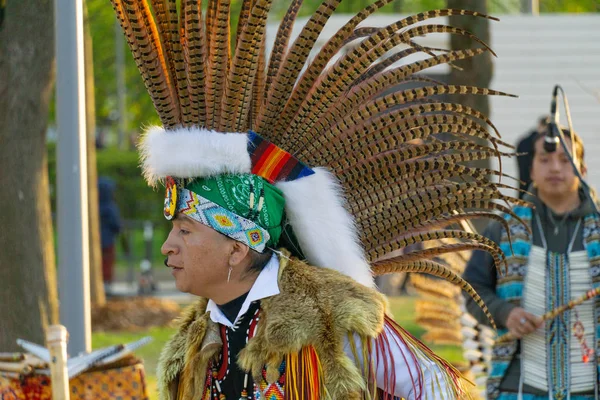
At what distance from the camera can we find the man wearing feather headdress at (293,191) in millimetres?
2836

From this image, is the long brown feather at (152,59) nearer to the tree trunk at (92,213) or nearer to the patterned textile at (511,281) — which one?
the patterned textile at (511,281)

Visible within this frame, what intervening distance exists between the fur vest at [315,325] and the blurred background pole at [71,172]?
1547 mm

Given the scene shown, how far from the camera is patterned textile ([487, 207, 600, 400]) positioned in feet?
14.8

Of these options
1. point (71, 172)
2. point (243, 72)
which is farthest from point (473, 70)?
point (243, 72)

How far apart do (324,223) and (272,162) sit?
0.75ft

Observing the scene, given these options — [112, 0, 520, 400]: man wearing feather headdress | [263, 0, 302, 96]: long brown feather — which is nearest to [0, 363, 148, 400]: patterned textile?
[112, 0, 520, 400]: man wearing feather headdress

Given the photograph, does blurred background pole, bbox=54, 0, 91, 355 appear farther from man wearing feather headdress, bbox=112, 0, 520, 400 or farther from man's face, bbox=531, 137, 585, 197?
man's face, bbox=531, 137, 585, 197

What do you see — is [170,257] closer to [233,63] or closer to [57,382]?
[233,63]

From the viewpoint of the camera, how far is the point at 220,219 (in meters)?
2.90

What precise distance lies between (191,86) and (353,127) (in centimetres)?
49

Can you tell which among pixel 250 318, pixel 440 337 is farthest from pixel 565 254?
pixel 250 318

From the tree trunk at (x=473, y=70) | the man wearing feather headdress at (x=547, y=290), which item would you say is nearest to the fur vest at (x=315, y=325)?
the man wearing feather headdress at (x=547, y=290)

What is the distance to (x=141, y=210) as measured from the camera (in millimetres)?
19547

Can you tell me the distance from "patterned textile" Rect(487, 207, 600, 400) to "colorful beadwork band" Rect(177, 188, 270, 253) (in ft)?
6.28
